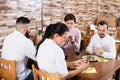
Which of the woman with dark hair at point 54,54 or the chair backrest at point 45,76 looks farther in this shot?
the woman with dark hair at point 54,54

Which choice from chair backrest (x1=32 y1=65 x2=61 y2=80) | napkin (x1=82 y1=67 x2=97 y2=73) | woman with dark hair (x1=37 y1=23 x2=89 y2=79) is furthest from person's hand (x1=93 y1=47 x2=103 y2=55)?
chair backrest (x1=32 y1=65 x2=61 y2=80)

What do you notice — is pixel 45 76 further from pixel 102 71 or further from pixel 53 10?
pixel 53 10

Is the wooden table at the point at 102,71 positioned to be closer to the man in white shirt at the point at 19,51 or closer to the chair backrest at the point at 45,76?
the chair backrest at the point at 45,76

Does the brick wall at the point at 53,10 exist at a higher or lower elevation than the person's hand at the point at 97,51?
higher

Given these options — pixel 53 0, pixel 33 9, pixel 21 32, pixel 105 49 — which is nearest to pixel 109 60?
pixel 105 49

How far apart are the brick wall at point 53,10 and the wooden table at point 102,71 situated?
1.56 meters

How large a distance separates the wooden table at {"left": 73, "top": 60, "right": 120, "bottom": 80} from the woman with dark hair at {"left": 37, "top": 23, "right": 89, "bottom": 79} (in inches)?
3.5

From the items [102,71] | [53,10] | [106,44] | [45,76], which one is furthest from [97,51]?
[53,10]

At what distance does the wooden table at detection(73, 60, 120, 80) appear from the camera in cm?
206

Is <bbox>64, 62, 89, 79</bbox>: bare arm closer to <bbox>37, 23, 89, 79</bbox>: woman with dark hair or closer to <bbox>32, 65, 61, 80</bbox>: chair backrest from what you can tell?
<bbox>37, 23, 89, 79</bbox>: woman with dark hair

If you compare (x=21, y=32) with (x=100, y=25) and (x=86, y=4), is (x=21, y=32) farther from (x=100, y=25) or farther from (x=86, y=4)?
(x=86, y=4)

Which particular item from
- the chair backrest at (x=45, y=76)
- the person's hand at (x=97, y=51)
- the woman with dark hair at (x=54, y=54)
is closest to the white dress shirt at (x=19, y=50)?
the woman with dark hair at (x=54, y=54)

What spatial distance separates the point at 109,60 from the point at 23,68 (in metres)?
1.14

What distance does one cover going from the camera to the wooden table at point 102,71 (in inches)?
81.2
